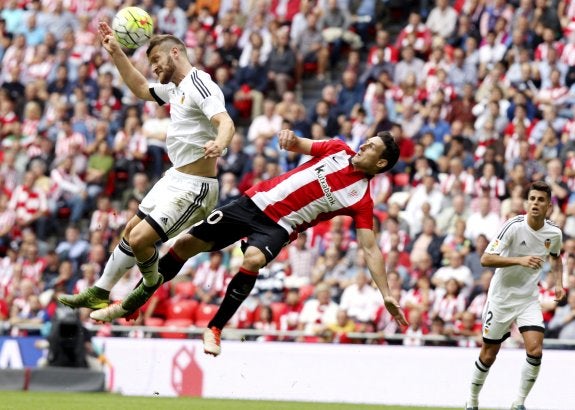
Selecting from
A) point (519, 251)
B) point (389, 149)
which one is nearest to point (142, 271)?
point (389, 149)

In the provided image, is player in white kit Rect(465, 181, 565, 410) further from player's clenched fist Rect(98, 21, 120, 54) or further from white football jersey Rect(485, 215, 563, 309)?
player's clenched fist Rect(98, 21, 120, 54)

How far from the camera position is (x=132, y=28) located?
1292 cm

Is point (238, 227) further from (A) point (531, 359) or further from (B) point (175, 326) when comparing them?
(B) point (175, 326)

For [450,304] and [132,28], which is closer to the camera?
[132,28]

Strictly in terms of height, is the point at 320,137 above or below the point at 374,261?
above

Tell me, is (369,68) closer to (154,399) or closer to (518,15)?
(518,15)

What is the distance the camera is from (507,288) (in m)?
14.3

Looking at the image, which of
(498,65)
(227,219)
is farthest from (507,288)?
(498,65)

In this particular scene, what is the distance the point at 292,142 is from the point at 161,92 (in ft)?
4.79

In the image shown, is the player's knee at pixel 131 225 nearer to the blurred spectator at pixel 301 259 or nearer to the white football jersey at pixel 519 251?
the white football jersey at pixel 519 251

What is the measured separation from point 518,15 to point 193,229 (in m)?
10.5

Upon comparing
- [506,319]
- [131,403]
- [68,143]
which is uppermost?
[68,143]

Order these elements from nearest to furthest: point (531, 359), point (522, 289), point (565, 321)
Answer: point (531, 359), point (522, 289), point (565, 321)

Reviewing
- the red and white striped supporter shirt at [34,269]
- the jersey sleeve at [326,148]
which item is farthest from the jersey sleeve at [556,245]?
the red and white striped supporter shirt at [34,269]
